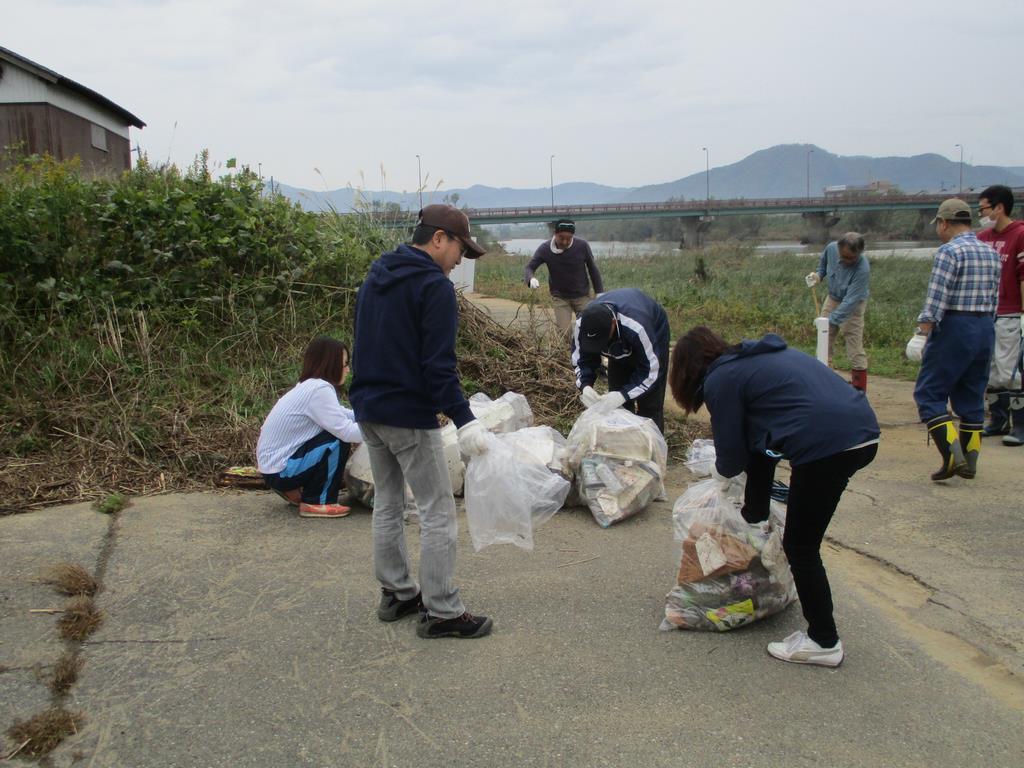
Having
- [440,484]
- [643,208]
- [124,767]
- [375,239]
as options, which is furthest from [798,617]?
[643,208]

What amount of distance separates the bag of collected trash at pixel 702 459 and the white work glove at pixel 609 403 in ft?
2.56

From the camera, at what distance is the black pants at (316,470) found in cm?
468

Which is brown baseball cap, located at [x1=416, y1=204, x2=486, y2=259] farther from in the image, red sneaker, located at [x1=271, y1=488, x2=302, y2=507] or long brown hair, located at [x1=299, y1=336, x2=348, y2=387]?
red sneaker, located at [x1=271, y1=488, x2=302, y2=507]

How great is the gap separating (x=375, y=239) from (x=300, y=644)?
215 inches

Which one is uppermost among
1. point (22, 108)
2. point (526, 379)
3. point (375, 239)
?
point (22, 108)

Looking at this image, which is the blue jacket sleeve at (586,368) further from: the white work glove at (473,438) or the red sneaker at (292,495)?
the white work glove at (473,438)

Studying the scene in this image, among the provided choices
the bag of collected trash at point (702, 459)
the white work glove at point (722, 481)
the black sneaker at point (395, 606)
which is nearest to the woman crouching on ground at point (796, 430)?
the white work glove at point (722, 481)

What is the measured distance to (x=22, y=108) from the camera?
19062mm

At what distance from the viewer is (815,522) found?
9.87 ft

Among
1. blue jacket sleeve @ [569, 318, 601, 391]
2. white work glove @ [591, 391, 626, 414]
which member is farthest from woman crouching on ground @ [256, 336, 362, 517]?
blue jacket sleeve @ [569, 318, 601, 391]

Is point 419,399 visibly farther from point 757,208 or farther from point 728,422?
point 757,208

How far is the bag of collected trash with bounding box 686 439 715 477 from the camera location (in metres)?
3.84

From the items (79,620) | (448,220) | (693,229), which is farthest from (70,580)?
(693,229)

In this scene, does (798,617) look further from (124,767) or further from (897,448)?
(897,448)
